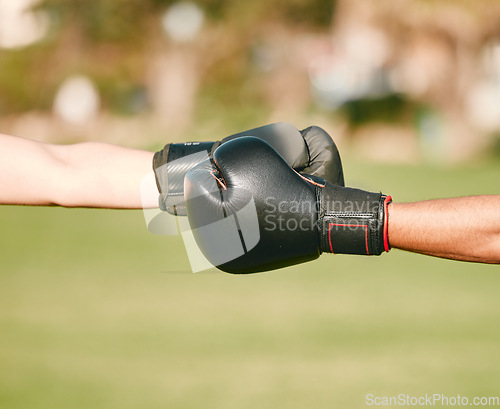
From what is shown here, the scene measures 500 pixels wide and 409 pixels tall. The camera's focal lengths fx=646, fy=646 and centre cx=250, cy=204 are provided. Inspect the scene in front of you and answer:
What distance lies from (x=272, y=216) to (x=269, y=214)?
0.01 meters

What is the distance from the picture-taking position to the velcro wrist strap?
6.86ft

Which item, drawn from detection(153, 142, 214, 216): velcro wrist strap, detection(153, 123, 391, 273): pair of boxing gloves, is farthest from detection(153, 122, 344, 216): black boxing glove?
detection(153, 123, 391, 273): pair of boxing gloves

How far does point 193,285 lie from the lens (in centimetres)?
577

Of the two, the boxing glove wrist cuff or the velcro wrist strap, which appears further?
the velcro wrist strap

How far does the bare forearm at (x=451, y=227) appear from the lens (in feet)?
5.61

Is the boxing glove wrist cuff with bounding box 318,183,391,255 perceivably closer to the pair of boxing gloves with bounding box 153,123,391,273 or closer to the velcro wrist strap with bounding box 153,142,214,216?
the pair of boxing gloves with bounding box 153,123,391,273

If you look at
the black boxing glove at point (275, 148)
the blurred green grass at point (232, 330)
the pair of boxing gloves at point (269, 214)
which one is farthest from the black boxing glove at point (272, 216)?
the blurred green grass at point (232, 330)

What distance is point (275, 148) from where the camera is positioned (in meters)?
2.07

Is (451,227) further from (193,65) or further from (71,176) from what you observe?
(193,65)

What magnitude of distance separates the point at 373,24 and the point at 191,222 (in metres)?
14.1

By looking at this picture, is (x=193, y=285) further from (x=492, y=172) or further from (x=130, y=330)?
(x=492, y=172)

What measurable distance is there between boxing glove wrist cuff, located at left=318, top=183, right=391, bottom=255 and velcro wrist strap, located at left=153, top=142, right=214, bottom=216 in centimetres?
51

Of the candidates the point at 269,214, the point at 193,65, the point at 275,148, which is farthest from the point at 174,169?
the point at 193,65

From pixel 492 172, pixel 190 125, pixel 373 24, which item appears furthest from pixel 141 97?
pixel 492 172
